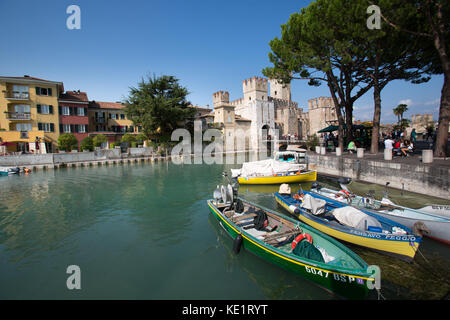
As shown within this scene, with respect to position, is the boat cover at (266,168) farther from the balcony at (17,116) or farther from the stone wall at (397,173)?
the balcony at (17,116)

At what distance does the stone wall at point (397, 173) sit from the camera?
10344 mm

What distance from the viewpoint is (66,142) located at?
2947cm

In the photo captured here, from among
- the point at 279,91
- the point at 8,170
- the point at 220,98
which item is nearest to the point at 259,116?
the point at 220,98

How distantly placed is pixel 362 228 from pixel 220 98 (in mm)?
41351

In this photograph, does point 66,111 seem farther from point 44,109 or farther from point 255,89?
point 255,89

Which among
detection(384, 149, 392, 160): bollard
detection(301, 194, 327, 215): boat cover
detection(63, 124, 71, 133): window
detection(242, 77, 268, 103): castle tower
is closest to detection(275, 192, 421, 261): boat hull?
detection(301, 194, 327, 215): boat cover

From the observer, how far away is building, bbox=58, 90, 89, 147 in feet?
108

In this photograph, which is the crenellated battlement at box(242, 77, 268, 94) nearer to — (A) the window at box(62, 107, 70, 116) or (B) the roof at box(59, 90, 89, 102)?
(B) the roof at box(59, 90, 89, 102)

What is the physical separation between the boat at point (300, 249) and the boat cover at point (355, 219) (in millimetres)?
1536

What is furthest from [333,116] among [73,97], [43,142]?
[43,142]

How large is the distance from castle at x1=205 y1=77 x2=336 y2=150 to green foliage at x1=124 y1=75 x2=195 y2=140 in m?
8.99

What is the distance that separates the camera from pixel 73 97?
113ft
